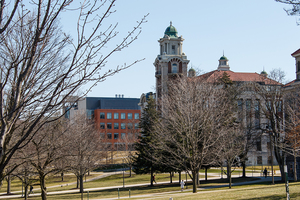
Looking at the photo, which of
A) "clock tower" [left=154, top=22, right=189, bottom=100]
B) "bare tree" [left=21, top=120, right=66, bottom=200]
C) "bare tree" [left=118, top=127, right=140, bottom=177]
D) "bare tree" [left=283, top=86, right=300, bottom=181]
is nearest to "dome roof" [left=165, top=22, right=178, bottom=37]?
"clock tower" [left=154, top=22, right=189, bottom=100]

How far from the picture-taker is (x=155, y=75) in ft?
227

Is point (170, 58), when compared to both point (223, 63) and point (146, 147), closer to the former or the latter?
point (223, 63)

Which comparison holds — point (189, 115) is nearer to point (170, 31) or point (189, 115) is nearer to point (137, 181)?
point (137, 181)

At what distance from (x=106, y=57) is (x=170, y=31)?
2667 inches

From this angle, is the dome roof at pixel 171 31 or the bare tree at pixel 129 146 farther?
the dome roof at pixel 171 31

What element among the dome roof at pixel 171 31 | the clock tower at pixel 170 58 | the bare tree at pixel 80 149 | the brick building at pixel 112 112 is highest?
the dome roof at pixel 171 31

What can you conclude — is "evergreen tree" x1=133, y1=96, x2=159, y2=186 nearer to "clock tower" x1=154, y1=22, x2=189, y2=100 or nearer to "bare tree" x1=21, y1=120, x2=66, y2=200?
"bare tree" x1=21, y1=120, x2=66, y2=200

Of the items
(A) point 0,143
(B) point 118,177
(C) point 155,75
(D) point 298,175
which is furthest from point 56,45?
(C) point 155,75

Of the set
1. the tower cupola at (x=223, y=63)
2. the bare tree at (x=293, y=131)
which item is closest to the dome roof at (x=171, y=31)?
the tower cupola at (x=223, y=63)

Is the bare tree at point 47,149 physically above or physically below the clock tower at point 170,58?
below

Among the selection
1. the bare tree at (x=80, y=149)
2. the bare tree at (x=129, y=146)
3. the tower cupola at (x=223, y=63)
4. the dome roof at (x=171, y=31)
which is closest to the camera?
the bare tree at (x=80, y=149)

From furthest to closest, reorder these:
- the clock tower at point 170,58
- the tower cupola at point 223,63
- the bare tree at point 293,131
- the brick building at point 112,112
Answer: the brick building at point 112,112
the tower cupola at point 223,63
the clock tower at point 170,58
the bare tree at point 293,131

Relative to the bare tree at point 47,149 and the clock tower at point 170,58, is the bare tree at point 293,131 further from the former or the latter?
the clock tower at point 170,58

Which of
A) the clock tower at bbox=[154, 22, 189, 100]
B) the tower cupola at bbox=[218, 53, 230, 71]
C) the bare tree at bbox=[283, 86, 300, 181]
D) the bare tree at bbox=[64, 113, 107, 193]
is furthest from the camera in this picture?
the tower cupola at bbox=[218, 53, 230, 71]
